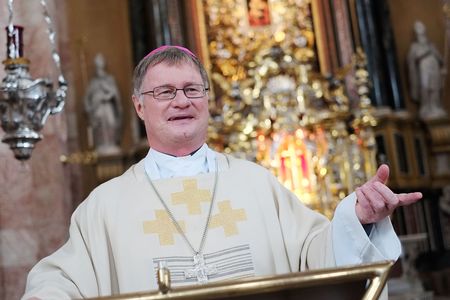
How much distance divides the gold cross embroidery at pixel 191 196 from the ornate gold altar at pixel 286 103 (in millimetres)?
5653

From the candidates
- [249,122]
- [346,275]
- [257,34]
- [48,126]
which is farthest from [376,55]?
[346,275]

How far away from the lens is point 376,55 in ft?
34.7

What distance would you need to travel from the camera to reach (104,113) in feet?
34.6

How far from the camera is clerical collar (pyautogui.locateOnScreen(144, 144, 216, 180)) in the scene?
9.26 feet

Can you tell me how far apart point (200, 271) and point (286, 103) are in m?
7.01

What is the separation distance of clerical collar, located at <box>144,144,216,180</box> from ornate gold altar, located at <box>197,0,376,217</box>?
18.3 feet

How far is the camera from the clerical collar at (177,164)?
9.26ft

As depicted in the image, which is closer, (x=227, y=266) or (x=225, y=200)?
(x=227, y=266)

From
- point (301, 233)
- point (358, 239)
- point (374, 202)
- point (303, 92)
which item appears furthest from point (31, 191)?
point (303, 92)

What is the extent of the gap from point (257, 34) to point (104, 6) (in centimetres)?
249

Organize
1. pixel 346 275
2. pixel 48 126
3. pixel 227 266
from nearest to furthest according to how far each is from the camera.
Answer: pixel 346 275 < pixel 227 266 < pixel 48 126

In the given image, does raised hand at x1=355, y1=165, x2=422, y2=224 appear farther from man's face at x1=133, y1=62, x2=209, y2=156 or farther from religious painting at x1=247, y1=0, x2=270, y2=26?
religious painting at x1=247, y1=0, x2=270, y2=26

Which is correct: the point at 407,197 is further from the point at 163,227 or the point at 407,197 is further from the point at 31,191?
the point at 31,191

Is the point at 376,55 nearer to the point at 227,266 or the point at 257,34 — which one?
the point at 257,34
